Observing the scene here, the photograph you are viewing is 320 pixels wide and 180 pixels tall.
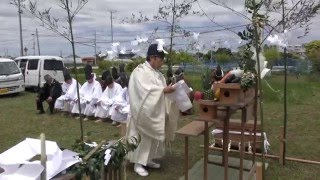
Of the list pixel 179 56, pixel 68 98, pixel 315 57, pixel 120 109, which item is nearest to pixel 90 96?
pixel 68 98

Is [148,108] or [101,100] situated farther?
[101,100]

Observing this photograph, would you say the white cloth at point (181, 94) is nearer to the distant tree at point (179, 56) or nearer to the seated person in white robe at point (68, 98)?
the distant tree at point (179, 56)

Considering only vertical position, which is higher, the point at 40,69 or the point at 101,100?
the point at 40,69

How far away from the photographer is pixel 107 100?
9.68 meters

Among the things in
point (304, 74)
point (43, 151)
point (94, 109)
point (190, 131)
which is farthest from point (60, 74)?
point (43, 151)

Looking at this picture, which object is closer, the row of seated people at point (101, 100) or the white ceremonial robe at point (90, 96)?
the row of seated people at point (101, 100)

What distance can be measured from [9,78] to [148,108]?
39.8 ft

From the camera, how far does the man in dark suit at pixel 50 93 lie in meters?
11.4

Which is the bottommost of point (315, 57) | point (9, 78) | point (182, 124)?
point (182, 124)

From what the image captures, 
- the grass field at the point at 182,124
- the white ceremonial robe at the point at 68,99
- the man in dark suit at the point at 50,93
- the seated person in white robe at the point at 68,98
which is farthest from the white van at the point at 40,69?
the white ceremonial robe at the point at 68,99

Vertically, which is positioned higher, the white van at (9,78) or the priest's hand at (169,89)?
the priest's hand at (169,89)

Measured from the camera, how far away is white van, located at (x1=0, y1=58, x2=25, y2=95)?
15680mm

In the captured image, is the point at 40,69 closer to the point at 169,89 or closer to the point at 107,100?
the point at 107,100

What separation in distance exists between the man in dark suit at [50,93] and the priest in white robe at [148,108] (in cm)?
638
